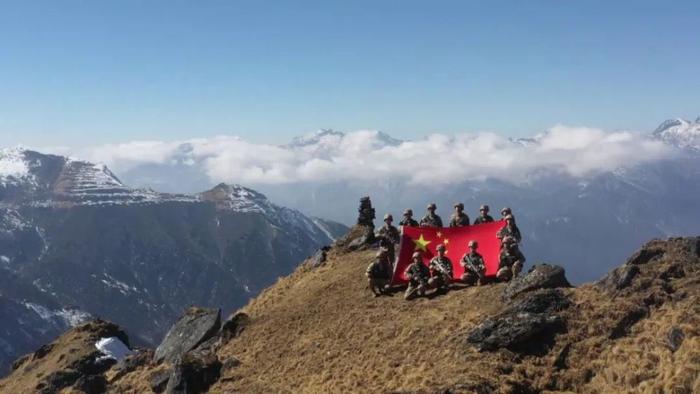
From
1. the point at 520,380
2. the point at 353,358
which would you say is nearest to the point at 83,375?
the point at 353,358

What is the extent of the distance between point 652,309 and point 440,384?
10709mm

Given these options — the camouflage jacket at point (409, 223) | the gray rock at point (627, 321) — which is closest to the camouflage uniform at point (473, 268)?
the camouflage jacket at point (409, 223)

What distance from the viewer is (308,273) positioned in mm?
56188

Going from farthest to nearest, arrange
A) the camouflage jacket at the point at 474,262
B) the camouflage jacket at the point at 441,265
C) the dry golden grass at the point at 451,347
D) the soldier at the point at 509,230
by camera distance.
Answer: the soldier at the point at 509,230, the camouflage jacket at the point at 441,265, the camouflage jacket at the point at 474,262, the dry golden grass at the point at 451,347

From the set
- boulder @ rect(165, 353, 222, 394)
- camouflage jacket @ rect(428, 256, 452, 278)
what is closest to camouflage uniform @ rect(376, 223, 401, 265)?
camouflage jacket @ rect(428, 256, 452, 278)

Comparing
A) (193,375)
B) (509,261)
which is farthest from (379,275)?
(193,375)

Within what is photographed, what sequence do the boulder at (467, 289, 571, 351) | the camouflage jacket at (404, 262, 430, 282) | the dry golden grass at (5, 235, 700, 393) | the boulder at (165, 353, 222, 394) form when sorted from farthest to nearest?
the camouflage jacket at (404, 262, 430, 282) → the boulder at (165, 353, 222, 394) → the boulder at (467, 289, 571, 351) → the dry golden grass at (5, 235, 700, 393)

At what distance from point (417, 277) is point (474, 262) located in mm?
3851

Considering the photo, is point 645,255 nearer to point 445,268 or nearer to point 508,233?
point 508,233

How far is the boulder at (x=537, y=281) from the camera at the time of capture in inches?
1331

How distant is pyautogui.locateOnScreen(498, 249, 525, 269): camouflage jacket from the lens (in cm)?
3825

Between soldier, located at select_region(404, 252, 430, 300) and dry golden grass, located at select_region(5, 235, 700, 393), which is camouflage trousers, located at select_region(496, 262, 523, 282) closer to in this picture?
dry golden grass, located at select_region(5, 235, 700, 393)

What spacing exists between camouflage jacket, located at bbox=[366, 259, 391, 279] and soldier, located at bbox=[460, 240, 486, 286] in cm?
560

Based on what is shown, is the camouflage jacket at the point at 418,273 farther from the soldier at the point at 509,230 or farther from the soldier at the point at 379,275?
the soldier at the point at 509,230
